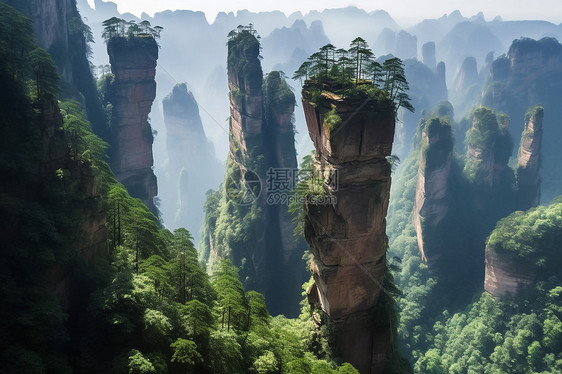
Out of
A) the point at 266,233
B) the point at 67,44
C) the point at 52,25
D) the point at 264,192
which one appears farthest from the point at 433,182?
the point at 52,25

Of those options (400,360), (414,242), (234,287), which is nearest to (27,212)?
(234,287)

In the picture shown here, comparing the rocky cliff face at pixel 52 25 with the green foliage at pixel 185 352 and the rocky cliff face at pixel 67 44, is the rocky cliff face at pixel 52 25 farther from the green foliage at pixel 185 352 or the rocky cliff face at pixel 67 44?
the green foliage at pixel 185 352

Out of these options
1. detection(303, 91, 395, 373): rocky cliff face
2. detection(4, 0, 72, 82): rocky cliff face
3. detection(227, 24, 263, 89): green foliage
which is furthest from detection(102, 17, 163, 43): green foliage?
detection(303, 91, 395, 373): rocky cliff face

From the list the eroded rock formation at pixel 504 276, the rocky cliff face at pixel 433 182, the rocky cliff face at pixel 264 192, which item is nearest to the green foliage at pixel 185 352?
the rocky cliff face at pixel 264 192

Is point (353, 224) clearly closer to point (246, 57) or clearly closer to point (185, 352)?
point (185, 352)

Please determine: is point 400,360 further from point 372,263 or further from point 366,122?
point 366,122

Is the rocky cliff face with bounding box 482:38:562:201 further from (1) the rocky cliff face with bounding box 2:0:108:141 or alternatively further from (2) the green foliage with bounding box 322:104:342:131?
(1) the rocky cliff face with bounding box 2:0:108:141
